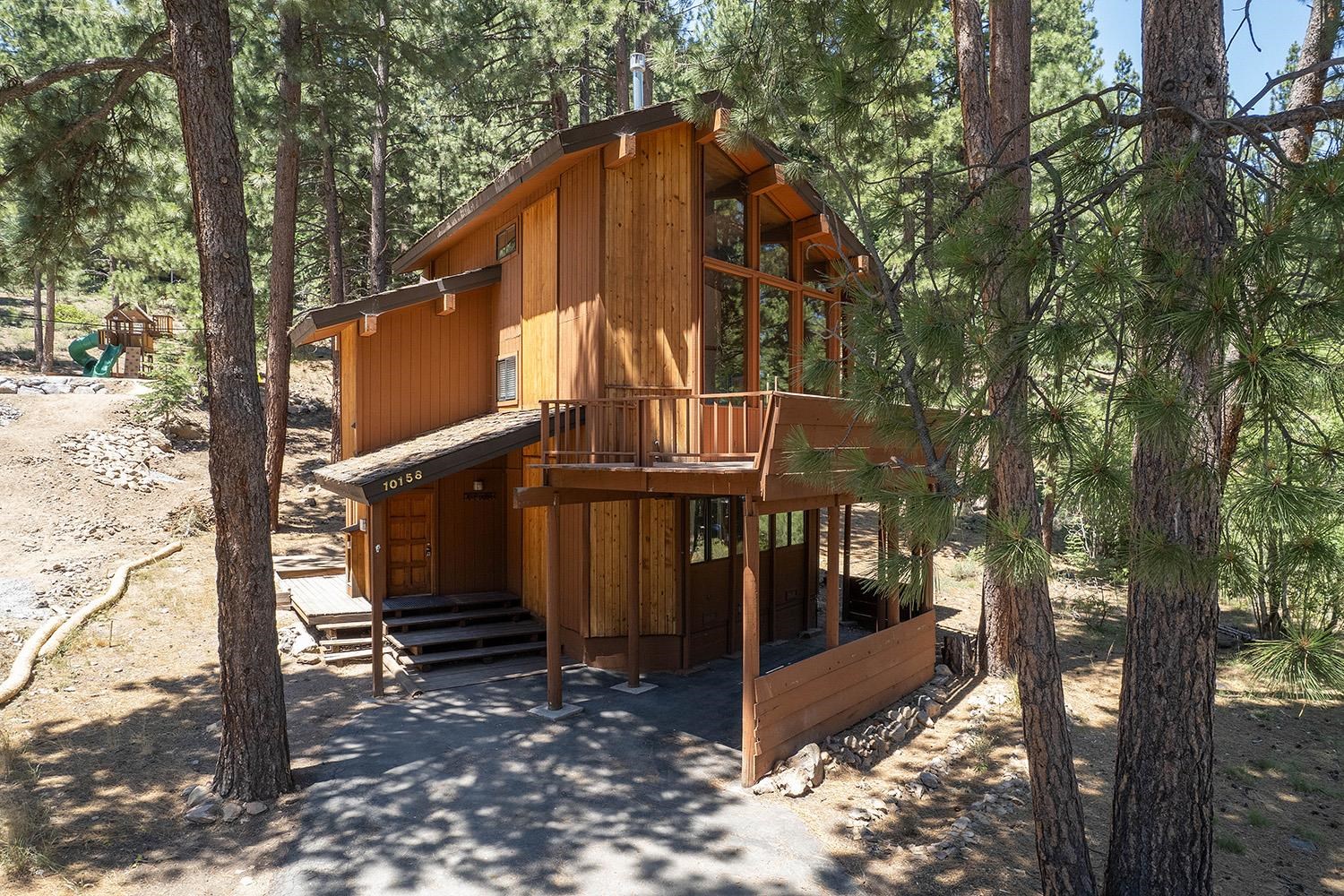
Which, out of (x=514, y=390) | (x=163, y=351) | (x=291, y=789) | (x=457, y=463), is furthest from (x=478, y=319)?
(x=163, y=351)

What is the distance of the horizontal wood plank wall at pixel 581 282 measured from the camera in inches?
359

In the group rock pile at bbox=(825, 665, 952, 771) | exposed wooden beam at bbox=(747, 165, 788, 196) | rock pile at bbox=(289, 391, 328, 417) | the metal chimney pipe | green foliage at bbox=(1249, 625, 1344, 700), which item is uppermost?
the metal chimney pipe

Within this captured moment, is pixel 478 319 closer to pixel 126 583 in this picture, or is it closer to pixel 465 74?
pixel 465 74

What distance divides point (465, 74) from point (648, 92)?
4.58 m

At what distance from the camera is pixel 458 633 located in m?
10.0

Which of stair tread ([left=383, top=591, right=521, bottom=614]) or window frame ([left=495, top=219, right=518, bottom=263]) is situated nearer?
stair tread ([left=383, top=591, right=521, bottom=614])

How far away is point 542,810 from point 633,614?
3280 mm

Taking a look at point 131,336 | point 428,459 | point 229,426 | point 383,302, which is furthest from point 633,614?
point 131,336

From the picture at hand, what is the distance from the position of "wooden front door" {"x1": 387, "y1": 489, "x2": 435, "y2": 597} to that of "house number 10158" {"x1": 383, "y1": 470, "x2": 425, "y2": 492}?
3242 mm

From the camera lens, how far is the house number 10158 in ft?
26.4

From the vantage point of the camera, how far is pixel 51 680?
834cm

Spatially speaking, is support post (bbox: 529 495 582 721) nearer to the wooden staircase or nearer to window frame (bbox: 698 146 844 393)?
the wooden staircase

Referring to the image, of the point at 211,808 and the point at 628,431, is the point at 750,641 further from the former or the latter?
the point at 211,808

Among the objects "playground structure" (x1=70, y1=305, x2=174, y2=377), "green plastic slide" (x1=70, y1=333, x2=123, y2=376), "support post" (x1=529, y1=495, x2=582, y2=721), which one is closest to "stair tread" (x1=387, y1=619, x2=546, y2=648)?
"support post" (x1=529, y1=495, x2=582, y2=721)
